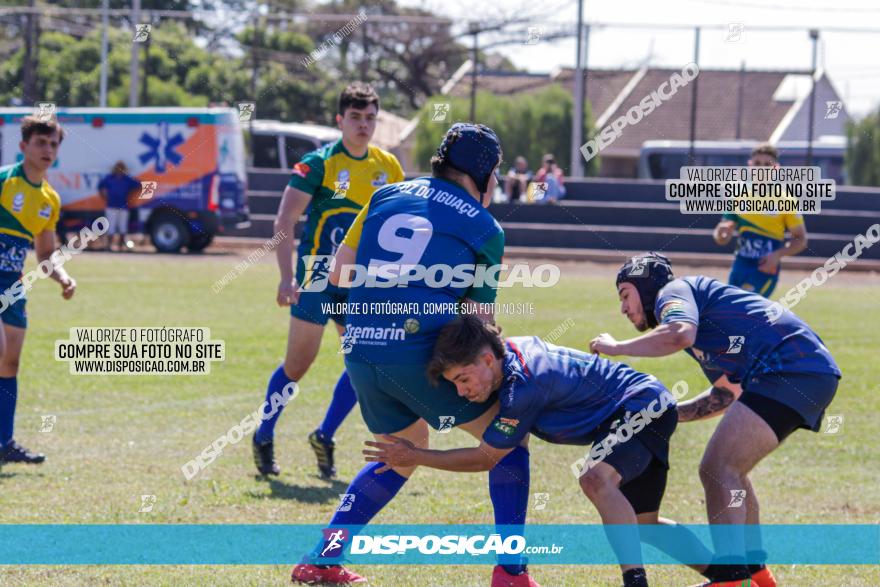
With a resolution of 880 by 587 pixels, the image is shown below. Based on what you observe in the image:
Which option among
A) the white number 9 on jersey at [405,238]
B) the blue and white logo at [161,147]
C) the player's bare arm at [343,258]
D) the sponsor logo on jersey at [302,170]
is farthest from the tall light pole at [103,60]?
the white number 9 on jersey at [405,238]

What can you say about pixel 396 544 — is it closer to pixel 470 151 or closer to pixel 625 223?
pixel 470 151

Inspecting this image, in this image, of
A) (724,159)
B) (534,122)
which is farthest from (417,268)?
(534,122)

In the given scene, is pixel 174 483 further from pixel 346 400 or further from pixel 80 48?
pixel 80 48

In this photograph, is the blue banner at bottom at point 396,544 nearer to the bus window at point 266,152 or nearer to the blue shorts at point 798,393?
the blue shorts at point 798,393

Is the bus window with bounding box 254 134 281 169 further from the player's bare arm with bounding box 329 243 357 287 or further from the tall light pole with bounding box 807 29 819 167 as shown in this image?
the player's bare arm with bounding box 329 243 357 287

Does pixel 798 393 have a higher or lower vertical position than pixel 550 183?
higher

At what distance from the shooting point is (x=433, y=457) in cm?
450

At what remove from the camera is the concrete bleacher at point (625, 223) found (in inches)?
1032

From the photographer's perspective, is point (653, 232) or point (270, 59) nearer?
point (653, 232)

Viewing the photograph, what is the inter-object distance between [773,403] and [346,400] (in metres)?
3.00

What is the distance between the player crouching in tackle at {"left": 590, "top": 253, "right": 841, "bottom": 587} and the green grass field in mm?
494

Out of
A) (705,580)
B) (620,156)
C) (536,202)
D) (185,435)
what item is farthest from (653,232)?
(705,580)

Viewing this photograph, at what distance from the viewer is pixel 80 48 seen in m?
30.7

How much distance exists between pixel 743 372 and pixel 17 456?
4594 millimetres
